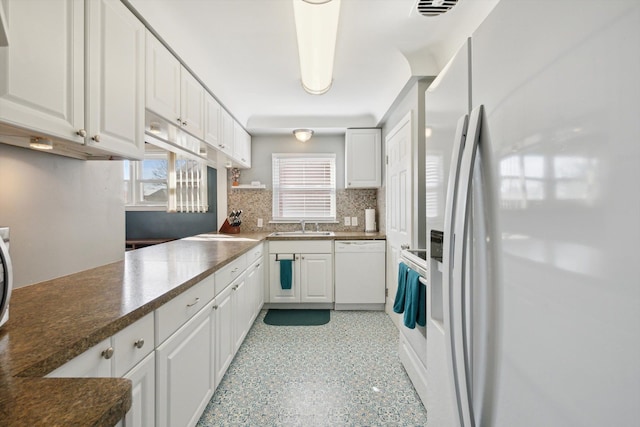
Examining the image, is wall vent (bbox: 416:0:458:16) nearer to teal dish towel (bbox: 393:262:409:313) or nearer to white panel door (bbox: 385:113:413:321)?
white panel door (bbox: 385:113:413:321)

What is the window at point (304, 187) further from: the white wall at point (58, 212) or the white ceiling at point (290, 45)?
the white wall at point (58, 212)

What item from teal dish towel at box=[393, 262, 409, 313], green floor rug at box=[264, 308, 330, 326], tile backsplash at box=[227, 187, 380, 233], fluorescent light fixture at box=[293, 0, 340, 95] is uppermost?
fluorescent light fixture at box=[293, 0, 340, 95]

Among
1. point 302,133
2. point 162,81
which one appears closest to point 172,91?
point 162,81

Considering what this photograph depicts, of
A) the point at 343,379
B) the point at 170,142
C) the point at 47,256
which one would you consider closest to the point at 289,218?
the point at 170,142

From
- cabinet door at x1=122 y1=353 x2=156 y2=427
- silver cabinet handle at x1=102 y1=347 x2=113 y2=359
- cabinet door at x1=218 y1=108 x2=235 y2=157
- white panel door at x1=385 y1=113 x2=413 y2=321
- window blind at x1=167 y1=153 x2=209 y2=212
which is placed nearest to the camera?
silver cabinet handle at x1=102 y1=347 x2=113 y2=359

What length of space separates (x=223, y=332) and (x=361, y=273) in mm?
1926

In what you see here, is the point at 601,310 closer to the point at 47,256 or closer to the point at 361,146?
the point at 47,256

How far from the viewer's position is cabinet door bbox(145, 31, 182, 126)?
168cm

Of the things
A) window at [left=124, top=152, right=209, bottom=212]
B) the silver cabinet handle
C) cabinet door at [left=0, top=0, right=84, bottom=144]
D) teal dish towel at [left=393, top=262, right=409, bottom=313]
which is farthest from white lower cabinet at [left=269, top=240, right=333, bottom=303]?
the silver cabinet handle

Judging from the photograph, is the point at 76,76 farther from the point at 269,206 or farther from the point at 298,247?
the point at 269,206

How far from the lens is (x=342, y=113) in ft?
12.3

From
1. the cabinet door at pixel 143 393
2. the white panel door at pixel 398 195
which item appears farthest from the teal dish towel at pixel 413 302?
the cabinet door at pixel 143 393

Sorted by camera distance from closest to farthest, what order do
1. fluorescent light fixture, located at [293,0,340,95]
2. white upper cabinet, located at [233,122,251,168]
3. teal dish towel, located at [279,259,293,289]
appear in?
1. fluorescent light fixture, located at [293,0,340,95]
2. white upper cabinet, located at [233,122,251,168]
3. teal dish towel, located at [279,259,293,289]

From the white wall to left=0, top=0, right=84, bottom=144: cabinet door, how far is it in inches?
14.6
